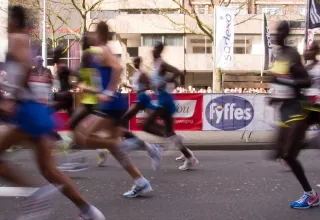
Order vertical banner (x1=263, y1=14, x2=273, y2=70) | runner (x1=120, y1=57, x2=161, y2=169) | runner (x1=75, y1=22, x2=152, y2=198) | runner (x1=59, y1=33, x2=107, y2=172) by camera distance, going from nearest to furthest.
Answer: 1. runner (x1=75, y1=22, x2=152, y2=198)
2. runner (x1=59, y1=33, x2=107, y2=172)
3. runner (x1=120, y1=57, x2=161, y2=169)
4. vertical banner (x1=263, y1=14, x2=273, y2=70)

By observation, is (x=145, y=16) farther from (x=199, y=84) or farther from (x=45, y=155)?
(x=45, y=155)

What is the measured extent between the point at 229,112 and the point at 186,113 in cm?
106

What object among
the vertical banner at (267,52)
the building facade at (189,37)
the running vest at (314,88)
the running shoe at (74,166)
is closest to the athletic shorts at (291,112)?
the running vest at (314,88)

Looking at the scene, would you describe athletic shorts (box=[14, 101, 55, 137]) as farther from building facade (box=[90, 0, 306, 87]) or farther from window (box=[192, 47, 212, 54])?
window (box=[192, 47, 212, 54])

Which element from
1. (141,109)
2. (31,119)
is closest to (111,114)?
(31,119)

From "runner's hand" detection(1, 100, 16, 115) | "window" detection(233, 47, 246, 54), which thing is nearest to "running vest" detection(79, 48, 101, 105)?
"runner's hand" detection(1, 100, 16, 115)

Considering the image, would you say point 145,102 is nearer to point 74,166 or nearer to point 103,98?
point 74,166

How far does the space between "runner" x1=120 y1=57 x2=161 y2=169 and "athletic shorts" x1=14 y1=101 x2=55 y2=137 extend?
2.80 m

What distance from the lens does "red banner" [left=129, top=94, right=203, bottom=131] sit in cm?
1084

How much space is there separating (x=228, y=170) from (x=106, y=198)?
250 cm

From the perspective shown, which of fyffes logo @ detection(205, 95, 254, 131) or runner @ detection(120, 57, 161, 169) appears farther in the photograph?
fyffes logo @ detection(205, 95, 254, 131)

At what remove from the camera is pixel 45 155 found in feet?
11.3

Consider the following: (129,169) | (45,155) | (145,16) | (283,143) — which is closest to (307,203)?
(283,143)

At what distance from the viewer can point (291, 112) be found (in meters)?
4.68
